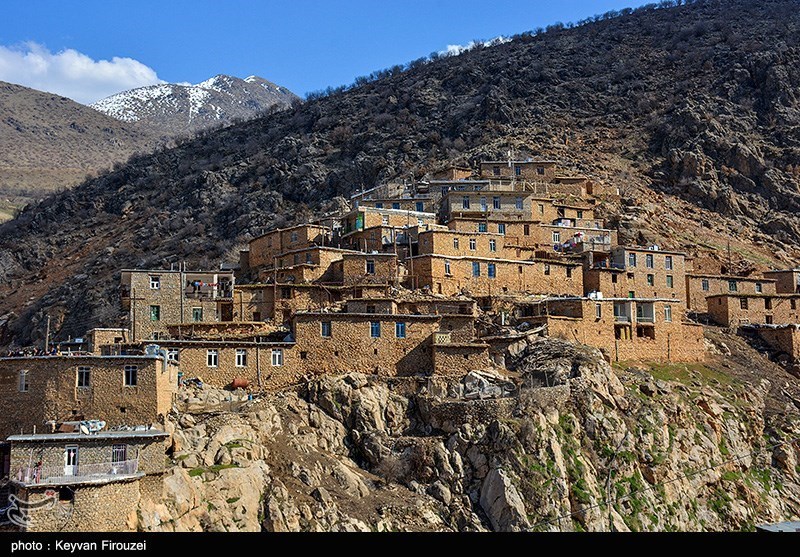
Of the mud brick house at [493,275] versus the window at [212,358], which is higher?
the mud brick house at [493,275]

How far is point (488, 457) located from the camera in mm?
41625

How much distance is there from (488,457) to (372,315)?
9.09 m

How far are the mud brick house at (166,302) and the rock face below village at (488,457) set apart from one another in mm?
9087

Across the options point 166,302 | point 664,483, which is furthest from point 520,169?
point 664,483

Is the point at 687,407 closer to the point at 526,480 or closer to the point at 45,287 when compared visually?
the point at 526,480

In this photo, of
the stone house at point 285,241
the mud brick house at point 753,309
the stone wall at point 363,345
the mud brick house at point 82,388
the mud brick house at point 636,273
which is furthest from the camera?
the mud brick house at point 753,309

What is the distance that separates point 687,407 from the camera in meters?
48.9

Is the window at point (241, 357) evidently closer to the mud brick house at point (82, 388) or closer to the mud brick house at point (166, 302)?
the mud brick house at point (166, 302)

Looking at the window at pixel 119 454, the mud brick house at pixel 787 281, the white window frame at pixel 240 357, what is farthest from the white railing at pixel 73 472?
the mud brick house at pixel 787 281

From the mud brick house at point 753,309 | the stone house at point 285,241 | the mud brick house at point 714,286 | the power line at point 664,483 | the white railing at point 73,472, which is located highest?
the stone house at point 285,241

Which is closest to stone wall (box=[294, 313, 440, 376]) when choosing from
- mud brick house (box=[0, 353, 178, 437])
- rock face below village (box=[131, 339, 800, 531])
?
rock face below village (box=[131, 339, 800, 531])

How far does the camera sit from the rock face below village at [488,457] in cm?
3619

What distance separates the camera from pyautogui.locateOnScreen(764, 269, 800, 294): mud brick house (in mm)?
64812
